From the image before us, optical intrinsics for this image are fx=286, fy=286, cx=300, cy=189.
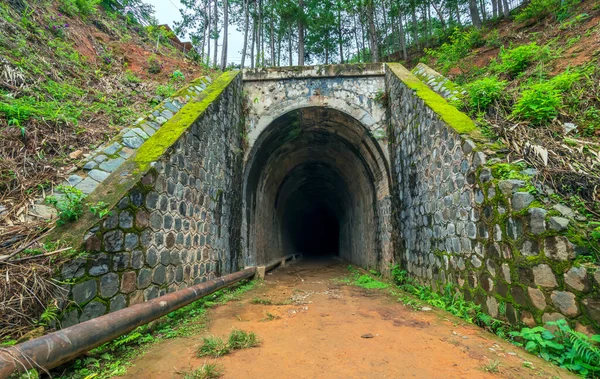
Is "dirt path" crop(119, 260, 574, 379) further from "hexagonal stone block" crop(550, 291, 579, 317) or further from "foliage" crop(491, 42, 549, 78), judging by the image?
"foliage" crop(491, 42, 549, 78)

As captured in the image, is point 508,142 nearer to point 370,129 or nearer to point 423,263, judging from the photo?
point 423,263

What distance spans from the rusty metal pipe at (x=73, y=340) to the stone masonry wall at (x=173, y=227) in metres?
0.43

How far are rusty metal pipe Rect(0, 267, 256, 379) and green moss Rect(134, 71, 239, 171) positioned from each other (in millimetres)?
1986

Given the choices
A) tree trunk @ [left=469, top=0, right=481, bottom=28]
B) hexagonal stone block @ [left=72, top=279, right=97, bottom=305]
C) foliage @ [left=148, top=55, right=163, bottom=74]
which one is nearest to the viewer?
hexagonal stone block @ [left=72, top=279, right=97, bottom=305]

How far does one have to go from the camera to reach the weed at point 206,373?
2.40 m

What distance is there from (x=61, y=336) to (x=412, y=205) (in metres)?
6.35

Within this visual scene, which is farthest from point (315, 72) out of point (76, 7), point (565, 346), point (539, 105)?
point (76, 7)

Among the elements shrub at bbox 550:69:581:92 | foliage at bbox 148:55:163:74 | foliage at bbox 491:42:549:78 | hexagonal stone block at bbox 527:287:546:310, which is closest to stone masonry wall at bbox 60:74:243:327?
hexagonal stone block at bbox 527:287:546:310

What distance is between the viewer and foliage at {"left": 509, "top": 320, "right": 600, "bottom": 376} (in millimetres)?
2445

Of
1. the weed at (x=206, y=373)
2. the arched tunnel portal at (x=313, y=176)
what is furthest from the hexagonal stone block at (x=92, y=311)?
the arched tunnel portal at (x=313, y=176)

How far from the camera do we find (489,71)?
7.72 metres

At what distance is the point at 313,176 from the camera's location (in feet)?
48.6

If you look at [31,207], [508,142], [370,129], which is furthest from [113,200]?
[370,129]

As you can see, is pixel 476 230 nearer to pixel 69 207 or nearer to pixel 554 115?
pixel 554 115
